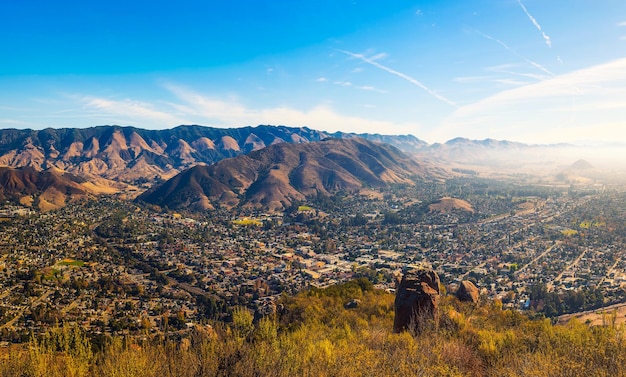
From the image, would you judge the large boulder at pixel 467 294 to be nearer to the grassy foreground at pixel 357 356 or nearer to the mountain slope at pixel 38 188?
the grassy foreground at pixel 357 356

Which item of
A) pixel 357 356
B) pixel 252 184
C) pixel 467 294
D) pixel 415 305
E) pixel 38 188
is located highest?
pixel 357 356

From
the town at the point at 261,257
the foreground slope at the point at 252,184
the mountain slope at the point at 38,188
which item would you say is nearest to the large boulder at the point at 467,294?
the town at the point at 261,257

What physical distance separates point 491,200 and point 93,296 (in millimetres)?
145556

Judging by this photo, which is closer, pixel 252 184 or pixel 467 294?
pixel 467 294

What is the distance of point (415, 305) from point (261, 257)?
5959 centimetres

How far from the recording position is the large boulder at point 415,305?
72.2ft

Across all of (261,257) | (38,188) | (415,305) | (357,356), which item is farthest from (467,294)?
(38,188)

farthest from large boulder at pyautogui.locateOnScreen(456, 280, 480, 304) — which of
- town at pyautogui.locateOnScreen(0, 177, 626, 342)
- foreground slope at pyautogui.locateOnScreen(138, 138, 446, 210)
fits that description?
foreground slope at pyautogui.locateOnScreen(138, 138, 446, 210)

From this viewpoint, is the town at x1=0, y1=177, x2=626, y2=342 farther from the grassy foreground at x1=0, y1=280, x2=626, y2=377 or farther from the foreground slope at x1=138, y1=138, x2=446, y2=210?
the foreground slope at x1=138, y1=138, x2=446, y2=210

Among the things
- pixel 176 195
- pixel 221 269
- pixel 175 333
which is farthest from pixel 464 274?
pixel 176 195

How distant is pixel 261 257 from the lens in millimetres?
79312

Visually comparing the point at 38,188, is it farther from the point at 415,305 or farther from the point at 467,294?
the point at 415,305

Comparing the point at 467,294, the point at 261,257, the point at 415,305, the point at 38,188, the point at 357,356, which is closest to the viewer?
the point at 357,356

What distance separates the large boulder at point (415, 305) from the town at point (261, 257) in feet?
44.1
